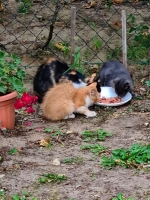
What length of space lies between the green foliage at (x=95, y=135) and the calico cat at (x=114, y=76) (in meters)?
1.39

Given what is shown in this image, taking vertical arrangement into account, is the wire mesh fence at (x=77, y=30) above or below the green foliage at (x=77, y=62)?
Result: above

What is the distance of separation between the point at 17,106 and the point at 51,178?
1683 millimetres

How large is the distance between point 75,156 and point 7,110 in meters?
1.10

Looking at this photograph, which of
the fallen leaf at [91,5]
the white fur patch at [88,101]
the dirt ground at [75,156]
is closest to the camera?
the dirt ground at [75,156]

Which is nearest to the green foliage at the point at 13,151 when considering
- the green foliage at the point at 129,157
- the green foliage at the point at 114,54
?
the green foliage at the point at 129,157

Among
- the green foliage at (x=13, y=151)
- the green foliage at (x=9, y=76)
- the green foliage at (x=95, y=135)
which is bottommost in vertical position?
the green foliage at (x=95, y=135)

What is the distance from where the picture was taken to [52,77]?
7.43 metres

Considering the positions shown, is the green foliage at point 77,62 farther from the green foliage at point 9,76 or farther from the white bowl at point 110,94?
the green foliage at point 9,76


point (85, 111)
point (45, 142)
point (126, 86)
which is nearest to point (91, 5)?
point (126, 86)

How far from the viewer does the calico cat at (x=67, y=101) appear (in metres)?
6.70

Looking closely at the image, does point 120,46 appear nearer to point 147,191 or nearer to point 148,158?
point 148,158

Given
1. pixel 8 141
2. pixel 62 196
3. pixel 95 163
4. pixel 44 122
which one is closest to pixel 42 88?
pixel 44 122

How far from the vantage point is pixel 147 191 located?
4.84 m

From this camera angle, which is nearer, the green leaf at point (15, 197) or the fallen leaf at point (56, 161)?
the green leaf at point (15, 197)
